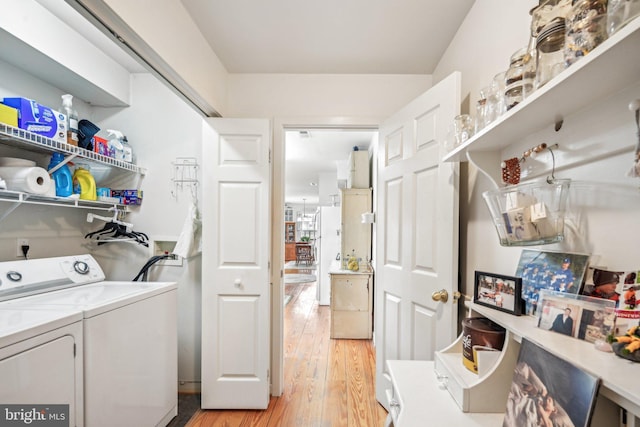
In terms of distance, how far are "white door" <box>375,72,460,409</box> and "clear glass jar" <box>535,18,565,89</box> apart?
0.76 meters

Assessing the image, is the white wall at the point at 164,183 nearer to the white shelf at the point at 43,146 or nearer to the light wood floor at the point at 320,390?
the white shelf at the point at 43,146

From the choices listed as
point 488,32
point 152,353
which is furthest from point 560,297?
point 152,353

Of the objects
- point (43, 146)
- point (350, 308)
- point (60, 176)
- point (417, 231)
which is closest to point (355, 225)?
point (350, 308)

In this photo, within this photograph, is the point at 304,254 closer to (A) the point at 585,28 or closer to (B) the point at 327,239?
(B) the point at 327,239

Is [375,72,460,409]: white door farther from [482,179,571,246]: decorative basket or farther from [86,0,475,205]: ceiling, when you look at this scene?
[482,179,571,246]: decorative basket

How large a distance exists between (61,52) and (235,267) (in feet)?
5.51

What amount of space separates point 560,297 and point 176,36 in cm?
192

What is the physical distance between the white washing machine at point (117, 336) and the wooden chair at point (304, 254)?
8226mm

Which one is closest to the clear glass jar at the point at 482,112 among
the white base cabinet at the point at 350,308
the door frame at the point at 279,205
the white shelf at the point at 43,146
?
the door frame at the point at 279,205

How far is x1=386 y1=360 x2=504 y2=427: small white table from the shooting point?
0.89m

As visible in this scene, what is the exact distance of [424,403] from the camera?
3.26ft

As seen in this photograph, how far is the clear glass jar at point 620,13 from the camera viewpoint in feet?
1.64

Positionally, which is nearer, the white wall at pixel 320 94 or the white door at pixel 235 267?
the white door at pixel 235 267

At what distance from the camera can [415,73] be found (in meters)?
2.20
